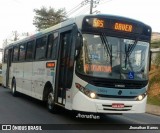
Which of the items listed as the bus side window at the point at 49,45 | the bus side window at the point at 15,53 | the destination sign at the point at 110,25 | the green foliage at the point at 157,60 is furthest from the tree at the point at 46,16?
the destination sign at the point at 110,25

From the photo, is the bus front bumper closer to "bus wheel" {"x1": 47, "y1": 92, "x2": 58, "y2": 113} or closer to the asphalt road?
the asphalt road

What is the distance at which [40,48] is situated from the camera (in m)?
16.7

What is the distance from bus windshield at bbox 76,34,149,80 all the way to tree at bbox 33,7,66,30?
56103 mm

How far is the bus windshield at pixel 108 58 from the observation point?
38.5 feet

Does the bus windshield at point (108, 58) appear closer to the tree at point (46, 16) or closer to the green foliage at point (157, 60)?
the green foliage at point (157, 60)

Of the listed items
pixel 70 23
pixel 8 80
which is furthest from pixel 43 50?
pixel 8 80

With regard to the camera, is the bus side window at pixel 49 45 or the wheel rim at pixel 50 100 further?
the bus side window at pixel 49 45

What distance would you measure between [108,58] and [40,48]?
5.46 m

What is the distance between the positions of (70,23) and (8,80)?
1215 cm

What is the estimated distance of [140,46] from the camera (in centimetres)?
1251

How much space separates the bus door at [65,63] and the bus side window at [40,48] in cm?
230

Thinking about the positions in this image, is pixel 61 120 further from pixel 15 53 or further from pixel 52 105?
pixel 15 53

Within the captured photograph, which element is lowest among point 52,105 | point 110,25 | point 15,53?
point 52,105

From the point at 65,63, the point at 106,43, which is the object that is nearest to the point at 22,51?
the point at 65,63
